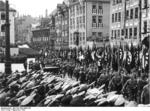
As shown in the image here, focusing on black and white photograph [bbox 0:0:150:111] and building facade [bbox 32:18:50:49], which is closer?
black and white photograph [bbox 0:0:150:111]

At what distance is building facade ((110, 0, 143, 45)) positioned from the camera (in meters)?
29.3

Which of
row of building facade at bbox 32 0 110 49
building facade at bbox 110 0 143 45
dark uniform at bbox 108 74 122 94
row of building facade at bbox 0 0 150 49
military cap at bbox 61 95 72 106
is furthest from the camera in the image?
row of building facade at bbox 32 0 110 49

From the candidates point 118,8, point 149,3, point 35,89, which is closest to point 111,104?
point 35,89

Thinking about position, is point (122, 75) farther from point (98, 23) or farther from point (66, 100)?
point (98, 23)

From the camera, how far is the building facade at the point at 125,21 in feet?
96.1

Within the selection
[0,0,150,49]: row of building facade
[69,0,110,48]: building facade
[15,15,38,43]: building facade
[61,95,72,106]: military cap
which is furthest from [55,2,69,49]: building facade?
A: [61,95,72,106]: military cap

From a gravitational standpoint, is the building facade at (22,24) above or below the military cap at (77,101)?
above

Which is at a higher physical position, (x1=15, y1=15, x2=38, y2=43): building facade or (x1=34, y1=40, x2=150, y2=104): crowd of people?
(x1=15, y1=15, x2=38, y2=43): building facade

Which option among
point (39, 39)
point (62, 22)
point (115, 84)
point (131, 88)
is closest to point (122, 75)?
point (115, 84)

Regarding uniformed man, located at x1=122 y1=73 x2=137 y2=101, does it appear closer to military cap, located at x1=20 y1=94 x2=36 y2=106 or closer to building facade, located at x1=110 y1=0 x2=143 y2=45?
military cap, located at x1=20 y1=94 x2=36 y2=106

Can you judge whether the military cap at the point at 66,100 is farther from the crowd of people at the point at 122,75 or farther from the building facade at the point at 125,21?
the building facade at the point at 125,21

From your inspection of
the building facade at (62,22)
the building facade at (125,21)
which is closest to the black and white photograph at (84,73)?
the building facade at (125,21)

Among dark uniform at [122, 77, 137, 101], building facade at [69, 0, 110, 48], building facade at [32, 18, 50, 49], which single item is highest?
building facade at [69, 0, 110, 48]

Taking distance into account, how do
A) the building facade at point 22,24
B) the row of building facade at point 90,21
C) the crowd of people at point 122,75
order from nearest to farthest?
the crowd of people at point 122,75, the building facade at point 22,24, the row of building facade at point 90,21
